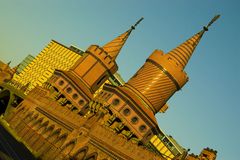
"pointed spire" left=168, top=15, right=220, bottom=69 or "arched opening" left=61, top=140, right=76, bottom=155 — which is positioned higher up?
"pointed spire" left=168, top=15, right=220, bottom=69

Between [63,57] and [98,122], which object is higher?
[63,57]

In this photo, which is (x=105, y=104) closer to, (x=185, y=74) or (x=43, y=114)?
(x=43, y=114)

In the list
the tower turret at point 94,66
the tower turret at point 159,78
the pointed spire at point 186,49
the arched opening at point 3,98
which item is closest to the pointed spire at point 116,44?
the tower turret at point 94,66

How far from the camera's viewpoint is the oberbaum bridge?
105 feet

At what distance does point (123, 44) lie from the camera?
172ft

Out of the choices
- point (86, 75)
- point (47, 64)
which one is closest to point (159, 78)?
point (86, 75)

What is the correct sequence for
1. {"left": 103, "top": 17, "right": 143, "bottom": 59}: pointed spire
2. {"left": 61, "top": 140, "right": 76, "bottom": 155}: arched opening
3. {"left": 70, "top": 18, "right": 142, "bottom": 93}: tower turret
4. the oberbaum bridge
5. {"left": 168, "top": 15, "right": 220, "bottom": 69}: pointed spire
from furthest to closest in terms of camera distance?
{"left": 103, "top": 17, "right": 143, "bottom": 59}: pointed spire < {"left": 70, "top": 18, "right": 142, "bottom": 93}: tower turret < {"left": 168, "top": 15, "right": 220, "bottom": 69}: pointed spire < {"left": 61, "top": 140, "right": 76, "bottom": 155}: arched opening < the oberbaum bridge

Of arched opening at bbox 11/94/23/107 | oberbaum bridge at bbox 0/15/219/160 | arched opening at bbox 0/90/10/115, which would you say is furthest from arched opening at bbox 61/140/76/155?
arched opening at bbox 0/90/10/115

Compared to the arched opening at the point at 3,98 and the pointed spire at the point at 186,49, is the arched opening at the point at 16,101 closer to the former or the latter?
the arched opening at the point at 3,98

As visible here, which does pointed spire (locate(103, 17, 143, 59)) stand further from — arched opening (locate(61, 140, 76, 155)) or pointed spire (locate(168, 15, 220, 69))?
arched opening (locate(61, 140, 76, 155))

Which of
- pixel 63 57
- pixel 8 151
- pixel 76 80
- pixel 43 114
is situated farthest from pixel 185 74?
pixel 63 57

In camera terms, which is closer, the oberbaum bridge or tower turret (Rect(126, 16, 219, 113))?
the oberbaum bridge

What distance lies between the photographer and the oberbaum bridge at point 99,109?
32.1m

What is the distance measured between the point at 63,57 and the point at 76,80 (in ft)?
125
